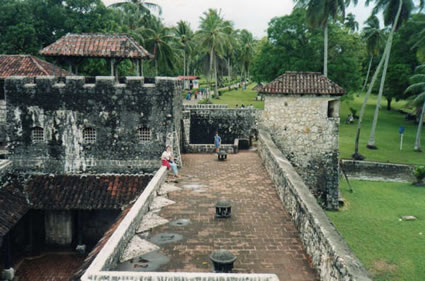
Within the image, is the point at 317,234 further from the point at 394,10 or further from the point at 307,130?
the point at 394,10

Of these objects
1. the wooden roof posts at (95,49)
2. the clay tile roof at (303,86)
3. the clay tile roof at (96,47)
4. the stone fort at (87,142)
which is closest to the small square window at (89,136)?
the stone fort at (87,142)

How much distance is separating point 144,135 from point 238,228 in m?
8.95

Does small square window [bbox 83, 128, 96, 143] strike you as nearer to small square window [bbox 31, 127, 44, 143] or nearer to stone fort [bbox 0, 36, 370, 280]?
stone fort [bbox 0, 36, 370, 280]

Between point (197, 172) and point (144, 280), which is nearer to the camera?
point (144, 280)

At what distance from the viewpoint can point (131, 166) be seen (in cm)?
1894

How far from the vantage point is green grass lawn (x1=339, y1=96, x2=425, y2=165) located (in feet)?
110

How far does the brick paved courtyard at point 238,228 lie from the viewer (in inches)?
353

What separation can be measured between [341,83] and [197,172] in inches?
1083

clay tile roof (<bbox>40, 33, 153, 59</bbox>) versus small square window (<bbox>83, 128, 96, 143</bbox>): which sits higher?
clay tile roof (<bbox>40, 33, 153, 59</bbox>)

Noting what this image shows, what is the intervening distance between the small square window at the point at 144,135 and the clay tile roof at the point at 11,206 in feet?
18.0

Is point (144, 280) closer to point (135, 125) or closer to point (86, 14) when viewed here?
point (135, 125)

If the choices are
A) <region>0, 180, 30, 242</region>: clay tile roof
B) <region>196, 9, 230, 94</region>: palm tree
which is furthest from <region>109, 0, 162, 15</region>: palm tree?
<region>0, 180, 30, 242</region>: clay tile roof

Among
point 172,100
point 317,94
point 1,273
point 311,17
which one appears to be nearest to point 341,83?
point 311,17

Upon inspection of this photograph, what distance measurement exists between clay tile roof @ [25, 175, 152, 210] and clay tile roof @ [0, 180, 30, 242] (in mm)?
365
